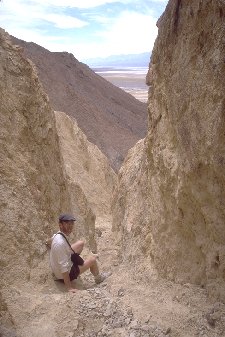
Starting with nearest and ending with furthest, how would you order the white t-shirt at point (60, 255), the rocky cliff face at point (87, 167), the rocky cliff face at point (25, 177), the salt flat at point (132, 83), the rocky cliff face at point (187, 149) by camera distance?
1. the rocky cliff face at point (187, 149)
2. the white t-shirt at point (60, 255)
3. the rocky cliff face at point (25, 177)
4. the rocky cliff face at point (87, 167)
5. the salt flat at point (132, 83)

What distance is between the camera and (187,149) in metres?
4.90

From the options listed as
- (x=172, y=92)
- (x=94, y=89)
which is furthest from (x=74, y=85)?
(x=172, y=92)

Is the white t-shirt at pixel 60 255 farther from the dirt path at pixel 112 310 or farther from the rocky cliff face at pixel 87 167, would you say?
the rocky cliff face at pixel 87 167

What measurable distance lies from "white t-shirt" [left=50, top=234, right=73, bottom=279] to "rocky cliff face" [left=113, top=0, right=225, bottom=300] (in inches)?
42.3

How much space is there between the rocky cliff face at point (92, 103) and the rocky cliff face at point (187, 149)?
16680 millimetres

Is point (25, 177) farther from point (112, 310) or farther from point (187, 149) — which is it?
point (187, 149)

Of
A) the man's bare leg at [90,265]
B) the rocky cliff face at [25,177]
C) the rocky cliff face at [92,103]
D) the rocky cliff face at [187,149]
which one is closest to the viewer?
the rocky cliff face at [187,149]

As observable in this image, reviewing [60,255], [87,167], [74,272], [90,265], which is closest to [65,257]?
[60,255]

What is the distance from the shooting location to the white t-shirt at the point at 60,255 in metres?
5.55

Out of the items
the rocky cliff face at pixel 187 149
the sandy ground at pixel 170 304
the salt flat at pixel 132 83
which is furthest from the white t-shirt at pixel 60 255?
the salt flat at pixel 132 83

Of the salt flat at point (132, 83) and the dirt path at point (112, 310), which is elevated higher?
the salt flat at point (132, 83)

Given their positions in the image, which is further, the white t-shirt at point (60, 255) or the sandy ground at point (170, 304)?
the white t-shirt at point (60, 255)

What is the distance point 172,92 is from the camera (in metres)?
5.32

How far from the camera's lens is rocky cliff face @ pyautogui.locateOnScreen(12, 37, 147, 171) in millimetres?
25250
